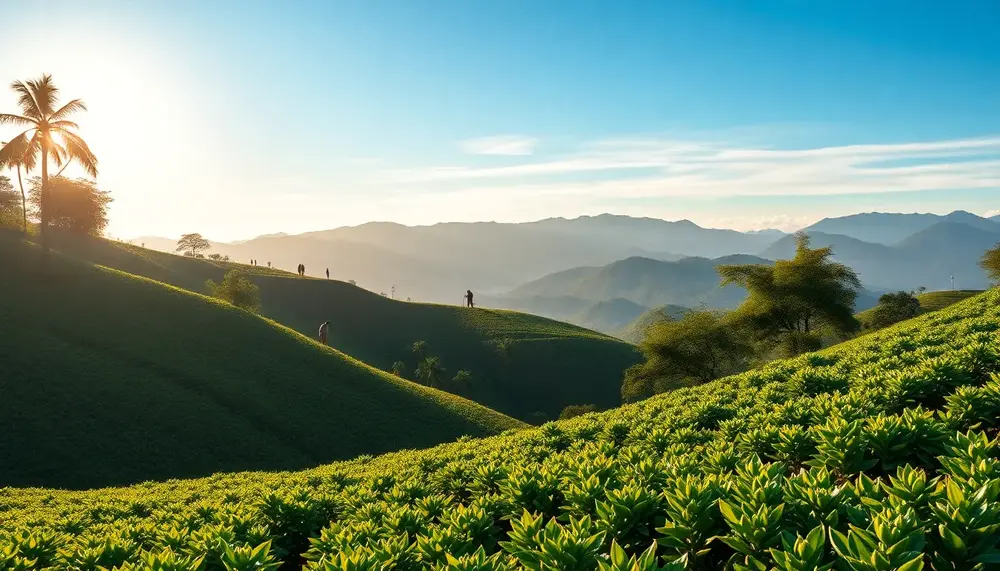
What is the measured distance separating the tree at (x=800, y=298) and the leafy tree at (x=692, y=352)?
288 cm

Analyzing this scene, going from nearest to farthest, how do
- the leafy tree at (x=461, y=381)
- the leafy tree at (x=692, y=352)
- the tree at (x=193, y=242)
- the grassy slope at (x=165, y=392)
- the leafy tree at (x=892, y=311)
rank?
the grassy slope at (x=165, y=392) < the leafy tree at (x=692, y=352) < the leafy tree at (x=892, y=311) < the leafy tree at (x=461, y=381) < the tree at (x=193, y=242)

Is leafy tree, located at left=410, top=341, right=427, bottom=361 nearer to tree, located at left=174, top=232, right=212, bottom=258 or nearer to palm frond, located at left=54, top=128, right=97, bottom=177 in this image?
palm frond, located at left=54, top=128, right=97, bottom=177

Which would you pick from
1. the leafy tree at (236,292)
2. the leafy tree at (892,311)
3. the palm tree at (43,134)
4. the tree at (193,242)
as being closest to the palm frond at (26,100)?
the palm tree at (43,134)

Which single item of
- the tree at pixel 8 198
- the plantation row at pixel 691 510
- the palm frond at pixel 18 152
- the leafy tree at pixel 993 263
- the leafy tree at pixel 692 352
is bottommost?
the leafy tree at pixel 692 352

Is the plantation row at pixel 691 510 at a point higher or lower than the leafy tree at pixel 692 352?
higher

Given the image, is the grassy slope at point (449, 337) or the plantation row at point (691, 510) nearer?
the plantation row at point (691, 510)

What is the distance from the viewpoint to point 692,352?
56.6 m

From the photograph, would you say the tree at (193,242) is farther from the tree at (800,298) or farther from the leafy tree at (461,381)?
the tree at (800,298)

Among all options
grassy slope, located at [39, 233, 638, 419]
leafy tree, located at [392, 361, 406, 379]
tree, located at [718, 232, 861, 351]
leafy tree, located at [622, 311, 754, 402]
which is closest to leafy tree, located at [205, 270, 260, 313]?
grassy slope, located at [39, 233, 638, 419]

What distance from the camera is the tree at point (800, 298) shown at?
5462 cm

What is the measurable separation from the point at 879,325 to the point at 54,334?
88.4m

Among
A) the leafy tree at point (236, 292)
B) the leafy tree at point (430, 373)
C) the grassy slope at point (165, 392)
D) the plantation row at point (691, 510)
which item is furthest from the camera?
the leafy tree at point (430, 373)

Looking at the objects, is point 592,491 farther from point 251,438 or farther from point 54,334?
point 54,334

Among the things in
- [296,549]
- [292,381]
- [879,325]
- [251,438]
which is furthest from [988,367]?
[879,325]
